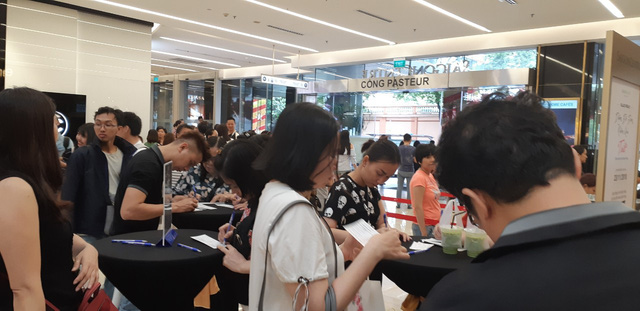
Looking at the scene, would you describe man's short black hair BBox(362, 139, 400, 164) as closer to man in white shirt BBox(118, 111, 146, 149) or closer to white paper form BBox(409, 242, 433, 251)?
white paper form BBox(409, 242, 433, 251)

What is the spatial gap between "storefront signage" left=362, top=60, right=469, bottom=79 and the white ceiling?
0.78 metres

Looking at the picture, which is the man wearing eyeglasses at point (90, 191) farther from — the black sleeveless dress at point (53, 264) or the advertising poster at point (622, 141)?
the advertising poster at point (622, 141)

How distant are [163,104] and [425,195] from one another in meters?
17.2

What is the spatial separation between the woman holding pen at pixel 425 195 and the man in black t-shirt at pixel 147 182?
6.31 ft

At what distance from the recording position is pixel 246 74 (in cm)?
1689

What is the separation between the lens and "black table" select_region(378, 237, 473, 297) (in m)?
2.29

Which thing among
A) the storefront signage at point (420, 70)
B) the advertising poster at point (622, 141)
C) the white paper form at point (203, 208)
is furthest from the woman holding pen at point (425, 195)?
the storefront signage at point (420, 70)

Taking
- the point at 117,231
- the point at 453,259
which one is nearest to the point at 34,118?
the point at 117,231

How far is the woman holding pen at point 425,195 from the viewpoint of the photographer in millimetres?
4035

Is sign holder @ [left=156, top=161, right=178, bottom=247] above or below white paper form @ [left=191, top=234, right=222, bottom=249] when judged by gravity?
above

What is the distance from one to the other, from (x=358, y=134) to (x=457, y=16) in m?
6.04

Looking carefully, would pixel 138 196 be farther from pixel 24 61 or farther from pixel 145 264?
pixel 24 61

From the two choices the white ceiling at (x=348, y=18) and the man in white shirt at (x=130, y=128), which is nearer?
the man in white shirt at (x=130, y=128)

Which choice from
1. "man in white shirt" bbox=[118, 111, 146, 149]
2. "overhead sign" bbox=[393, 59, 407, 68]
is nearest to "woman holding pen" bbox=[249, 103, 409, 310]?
"man in white shirt" bbox=[118, 111, 146, 149]
